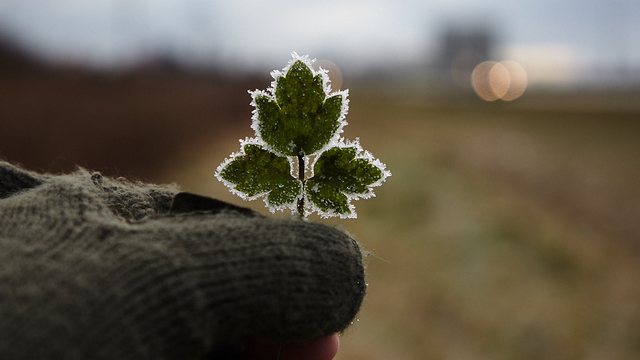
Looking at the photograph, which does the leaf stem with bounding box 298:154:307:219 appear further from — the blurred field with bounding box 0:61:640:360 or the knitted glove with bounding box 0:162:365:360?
the blurred field with bounding box 0:61:640:360

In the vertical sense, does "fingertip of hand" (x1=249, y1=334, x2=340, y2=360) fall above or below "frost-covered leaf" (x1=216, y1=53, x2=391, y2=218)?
below

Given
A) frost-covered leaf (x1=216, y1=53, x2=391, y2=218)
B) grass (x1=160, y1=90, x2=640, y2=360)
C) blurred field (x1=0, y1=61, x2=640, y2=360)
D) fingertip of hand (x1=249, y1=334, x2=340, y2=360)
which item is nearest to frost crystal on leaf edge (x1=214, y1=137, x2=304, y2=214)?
frost-covered leaf (x1=216, y1=53, x2=391, y2=218)

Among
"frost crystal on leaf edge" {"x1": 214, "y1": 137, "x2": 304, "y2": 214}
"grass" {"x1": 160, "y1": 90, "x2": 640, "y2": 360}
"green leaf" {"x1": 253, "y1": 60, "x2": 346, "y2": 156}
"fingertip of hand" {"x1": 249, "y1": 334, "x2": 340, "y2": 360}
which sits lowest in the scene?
"fingertip of hand" {"x1": 249, "y1": 334, "x2": 340, "y2": 360}

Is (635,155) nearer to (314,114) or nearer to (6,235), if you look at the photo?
(314,114)

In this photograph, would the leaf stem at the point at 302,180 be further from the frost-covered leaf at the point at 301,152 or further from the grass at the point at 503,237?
the grass at the point at 503,237

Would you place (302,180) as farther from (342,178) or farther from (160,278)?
(160,278)

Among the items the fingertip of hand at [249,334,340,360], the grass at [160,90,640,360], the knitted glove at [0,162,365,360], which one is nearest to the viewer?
the knitted glove at [0,162,365,360]

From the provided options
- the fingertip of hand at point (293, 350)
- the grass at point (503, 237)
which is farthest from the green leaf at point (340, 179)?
the grass at point (503, 237)
